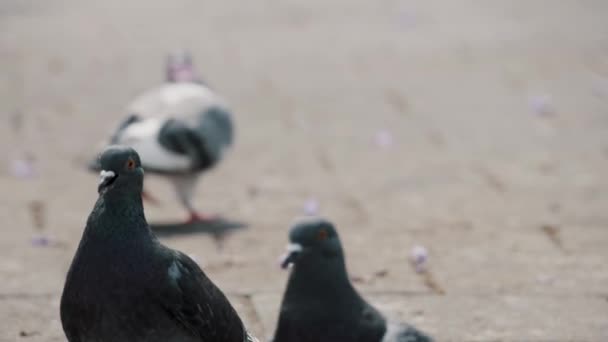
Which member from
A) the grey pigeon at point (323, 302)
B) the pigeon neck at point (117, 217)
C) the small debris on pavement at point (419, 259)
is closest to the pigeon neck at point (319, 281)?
the grey pigeon at point (323, 302)

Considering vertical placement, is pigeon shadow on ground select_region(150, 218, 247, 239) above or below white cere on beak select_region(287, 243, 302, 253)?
below

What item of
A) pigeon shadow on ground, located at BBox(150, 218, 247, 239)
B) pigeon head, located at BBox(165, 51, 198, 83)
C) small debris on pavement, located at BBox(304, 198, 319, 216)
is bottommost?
pigeon shadow on ground, located at BBox(150, 218, 247, 239)

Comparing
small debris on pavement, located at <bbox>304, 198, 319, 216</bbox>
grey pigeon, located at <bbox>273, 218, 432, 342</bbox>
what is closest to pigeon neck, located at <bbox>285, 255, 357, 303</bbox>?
grey pigeon, located at <bbox>273, 218, 432, 342</bbox>

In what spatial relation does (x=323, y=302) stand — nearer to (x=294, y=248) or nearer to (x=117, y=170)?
(x=294, y=248)

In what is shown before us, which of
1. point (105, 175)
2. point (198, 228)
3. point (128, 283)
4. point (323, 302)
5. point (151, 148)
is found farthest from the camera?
point (198, 228)

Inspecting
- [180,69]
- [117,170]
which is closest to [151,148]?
[180,69]

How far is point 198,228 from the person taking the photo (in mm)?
6961

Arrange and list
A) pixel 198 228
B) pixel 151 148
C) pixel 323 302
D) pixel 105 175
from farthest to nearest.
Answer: pixel 198 228 → pixel 151 148 → pixel 323 302 → pixel 105 175

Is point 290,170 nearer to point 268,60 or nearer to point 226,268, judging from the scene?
point 226,268

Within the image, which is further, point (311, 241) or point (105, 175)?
point (311, 241)

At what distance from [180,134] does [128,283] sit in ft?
9.46

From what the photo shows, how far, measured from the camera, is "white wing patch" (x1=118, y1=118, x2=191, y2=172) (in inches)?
260

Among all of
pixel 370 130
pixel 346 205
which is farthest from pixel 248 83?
pixel 346 205

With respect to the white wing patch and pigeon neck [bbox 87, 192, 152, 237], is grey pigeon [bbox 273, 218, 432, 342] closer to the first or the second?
pigeon neck [bbox 87, 192, 152, 237]
